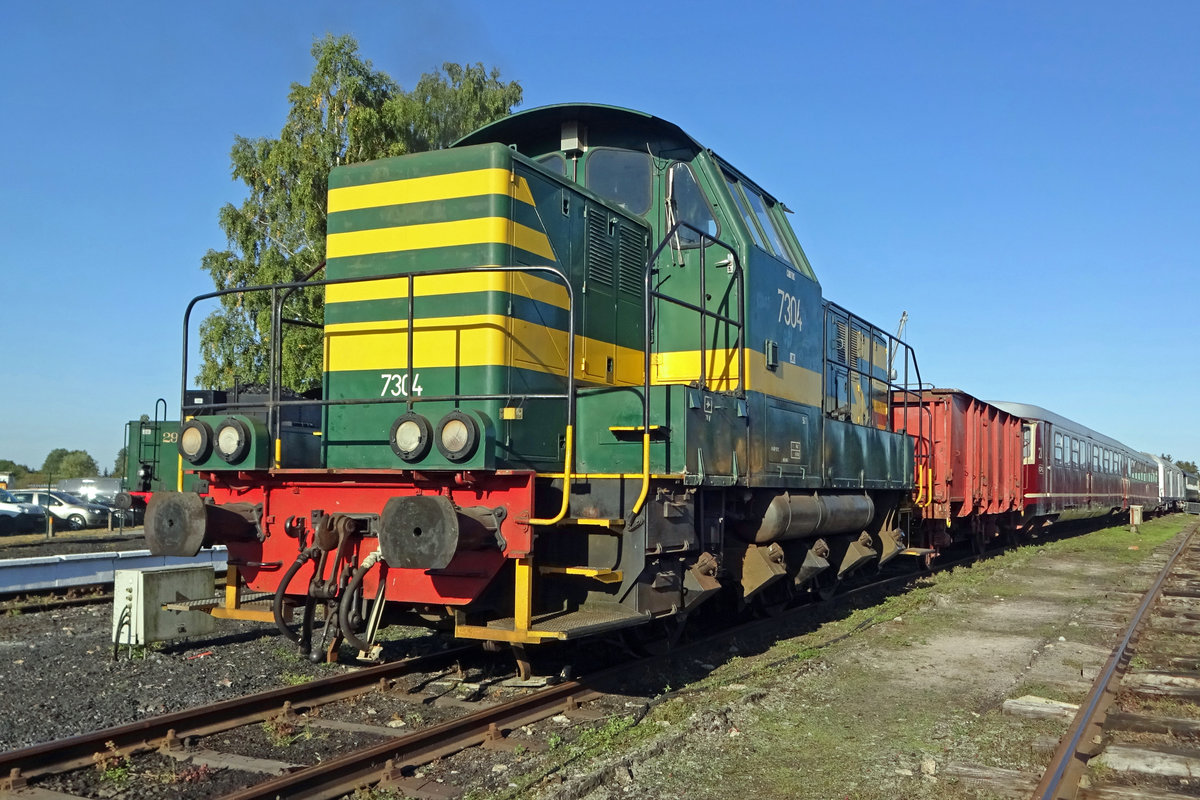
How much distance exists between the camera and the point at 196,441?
604 centimetres

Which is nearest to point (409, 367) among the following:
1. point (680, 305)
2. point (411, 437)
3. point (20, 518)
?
point (411, 437)

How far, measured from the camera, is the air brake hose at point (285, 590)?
5.52 m

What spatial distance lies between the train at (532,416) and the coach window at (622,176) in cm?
2

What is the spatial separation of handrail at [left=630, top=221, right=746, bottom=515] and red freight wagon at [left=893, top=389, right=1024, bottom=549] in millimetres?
5557

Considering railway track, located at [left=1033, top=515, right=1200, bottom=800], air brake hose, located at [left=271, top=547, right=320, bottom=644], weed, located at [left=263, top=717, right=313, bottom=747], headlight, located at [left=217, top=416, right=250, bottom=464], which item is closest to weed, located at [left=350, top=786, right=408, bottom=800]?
weed, located at [left=263, top=717, right=313, bottom=747]

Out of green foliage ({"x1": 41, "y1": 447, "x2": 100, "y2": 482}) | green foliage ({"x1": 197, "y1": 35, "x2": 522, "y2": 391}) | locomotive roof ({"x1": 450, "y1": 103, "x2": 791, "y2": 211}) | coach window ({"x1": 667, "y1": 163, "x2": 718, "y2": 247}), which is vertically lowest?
green foliage ({"x1": 41, "y1": 447, "x2": 100, "y2": 482})

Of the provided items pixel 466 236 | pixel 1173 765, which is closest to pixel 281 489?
pixel 466 236

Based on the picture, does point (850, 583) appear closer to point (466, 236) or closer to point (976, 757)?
point (976, 757)

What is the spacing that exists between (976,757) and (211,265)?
2174 cm

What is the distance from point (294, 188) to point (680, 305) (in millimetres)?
17711

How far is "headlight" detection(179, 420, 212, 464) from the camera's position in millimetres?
6016

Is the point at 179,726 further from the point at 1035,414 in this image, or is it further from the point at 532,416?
the point at 1035,414

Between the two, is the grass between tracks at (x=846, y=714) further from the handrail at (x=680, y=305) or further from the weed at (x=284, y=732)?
the handrail at (x=680, y=305)

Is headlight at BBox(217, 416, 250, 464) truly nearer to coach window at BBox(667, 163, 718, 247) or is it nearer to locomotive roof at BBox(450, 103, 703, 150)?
locomotive roof at BBox(450, 103, 703, 150)
